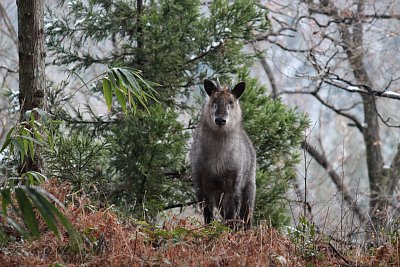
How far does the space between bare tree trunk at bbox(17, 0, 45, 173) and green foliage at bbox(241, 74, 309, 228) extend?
4.07 metres

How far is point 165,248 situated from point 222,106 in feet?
12.0

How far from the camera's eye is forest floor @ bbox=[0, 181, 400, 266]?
510 cm

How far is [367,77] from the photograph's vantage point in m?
14.9

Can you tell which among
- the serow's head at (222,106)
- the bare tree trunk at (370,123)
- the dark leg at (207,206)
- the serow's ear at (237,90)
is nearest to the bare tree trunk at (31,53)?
the dark leg at (207,206)

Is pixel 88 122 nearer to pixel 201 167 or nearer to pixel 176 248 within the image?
pixel 201 167

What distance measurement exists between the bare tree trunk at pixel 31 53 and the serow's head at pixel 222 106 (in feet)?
8.47

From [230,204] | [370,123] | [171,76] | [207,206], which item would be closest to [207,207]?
[207,206]

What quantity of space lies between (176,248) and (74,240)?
0.94m

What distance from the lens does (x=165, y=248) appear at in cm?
541

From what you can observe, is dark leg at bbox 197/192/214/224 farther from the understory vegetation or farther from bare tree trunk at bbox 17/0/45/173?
bare tree trunk at bbox 17/0/45/173

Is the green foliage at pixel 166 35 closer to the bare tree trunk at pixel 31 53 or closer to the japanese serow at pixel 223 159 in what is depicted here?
the japanese serow at pixel 223 159

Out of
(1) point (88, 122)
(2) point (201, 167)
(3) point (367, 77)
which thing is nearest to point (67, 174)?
(2) point (201, 167)

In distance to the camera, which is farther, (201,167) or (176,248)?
(201,167)

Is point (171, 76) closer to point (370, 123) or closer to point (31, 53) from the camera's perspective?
point (31, 53)
